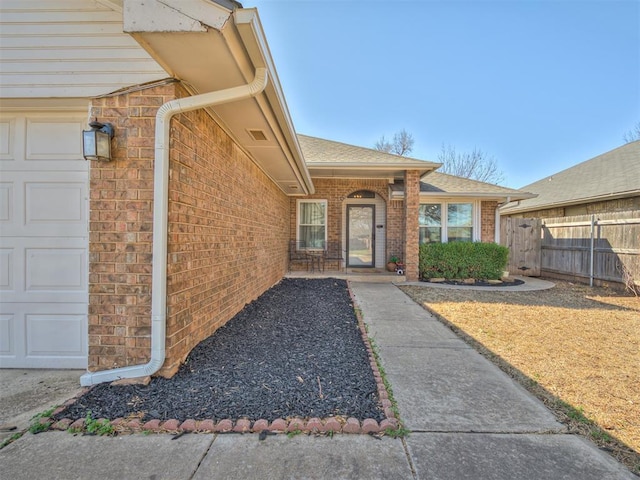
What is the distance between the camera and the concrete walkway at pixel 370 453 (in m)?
1.70

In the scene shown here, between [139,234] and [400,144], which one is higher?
[400,144]

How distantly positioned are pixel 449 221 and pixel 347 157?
411 centimetres

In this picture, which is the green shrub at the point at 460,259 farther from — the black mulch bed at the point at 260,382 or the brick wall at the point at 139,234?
the brick wall at the point at 139,234

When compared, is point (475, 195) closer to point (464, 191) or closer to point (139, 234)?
point (464, 191)

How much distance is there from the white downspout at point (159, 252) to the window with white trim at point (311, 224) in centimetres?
726

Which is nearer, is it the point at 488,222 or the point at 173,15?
the point at 173,15

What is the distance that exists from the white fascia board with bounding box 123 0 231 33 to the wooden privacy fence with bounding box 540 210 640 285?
10.2 metres

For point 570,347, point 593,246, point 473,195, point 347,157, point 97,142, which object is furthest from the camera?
point 473,195

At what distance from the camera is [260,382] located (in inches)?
104

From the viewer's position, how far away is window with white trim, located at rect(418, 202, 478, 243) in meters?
10.1

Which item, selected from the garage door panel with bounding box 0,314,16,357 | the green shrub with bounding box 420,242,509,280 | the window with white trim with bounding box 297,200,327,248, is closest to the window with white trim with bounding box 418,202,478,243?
the green shrub with bounding box 420,242,509,280

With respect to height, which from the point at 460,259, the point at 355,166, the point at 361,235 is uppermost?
the point at 355,166

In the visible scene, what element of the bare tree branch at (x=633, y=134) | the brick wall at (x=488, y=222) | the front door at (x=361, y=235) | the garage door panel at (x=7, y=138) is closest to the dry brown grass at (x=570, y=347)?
the front door at (x=361, y=235)

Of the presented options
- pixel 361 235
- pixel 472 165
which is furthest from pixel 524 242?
pixel 472 165
